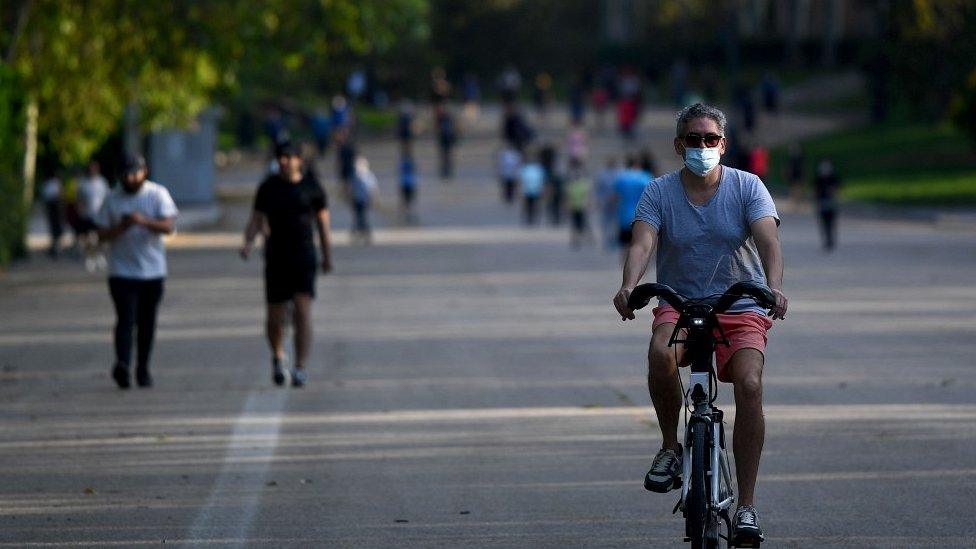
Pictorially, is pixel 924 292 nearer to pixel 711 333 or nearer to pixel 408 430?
pixel 408 430

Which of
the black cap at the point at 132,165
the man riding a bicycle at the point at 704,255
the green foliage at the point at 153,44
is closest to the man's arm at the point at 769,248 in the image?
the man riding a bicycle at the point at 704,255

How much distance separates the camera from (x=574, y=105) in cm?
5525

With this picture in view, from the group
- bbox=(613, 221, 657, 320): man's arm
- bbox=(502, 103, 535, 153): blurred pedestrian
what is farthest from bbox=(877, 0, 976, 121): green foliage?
bbox=(613, 221, 657, 320): man's arm

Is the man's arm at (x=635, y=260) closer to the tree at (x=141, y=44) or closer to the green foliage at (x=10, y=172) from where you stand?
the green foliage at (x=10, y=172)

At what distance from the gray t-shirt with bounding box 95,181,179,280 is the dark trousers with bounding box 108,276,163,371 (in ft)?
0.24

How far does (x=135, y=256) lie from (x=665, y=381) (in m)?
7.17

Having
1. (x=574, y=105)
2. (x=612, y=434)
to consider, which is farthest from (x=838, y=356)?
(x=574, y=105)

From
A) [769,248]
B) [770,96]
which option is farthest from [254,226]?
[770,96]

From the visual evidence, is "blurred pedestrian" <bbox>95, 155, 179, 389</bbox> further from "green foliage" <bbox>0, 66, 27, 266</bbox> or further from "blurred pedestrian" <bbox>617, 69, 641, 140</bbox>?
"blurred pedestrian" <bbox>617, 69, 641, 140</bbox>

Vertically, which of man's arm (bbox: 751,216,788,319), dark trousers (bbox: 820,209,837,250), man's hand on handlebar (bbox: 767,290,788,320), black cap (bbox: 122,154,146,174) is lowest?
dark trousers (bbox: 820,209,837,250)

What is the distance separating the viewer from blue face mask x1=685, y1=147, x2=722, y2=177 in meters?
7.13

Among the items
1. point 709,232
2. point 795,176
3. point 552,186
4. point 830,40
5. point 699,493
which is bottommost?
point 552,186

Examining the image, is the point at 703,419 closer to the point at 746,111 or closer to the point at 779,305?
the point at 779,305

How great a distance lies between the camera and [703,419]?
6.77 metres
